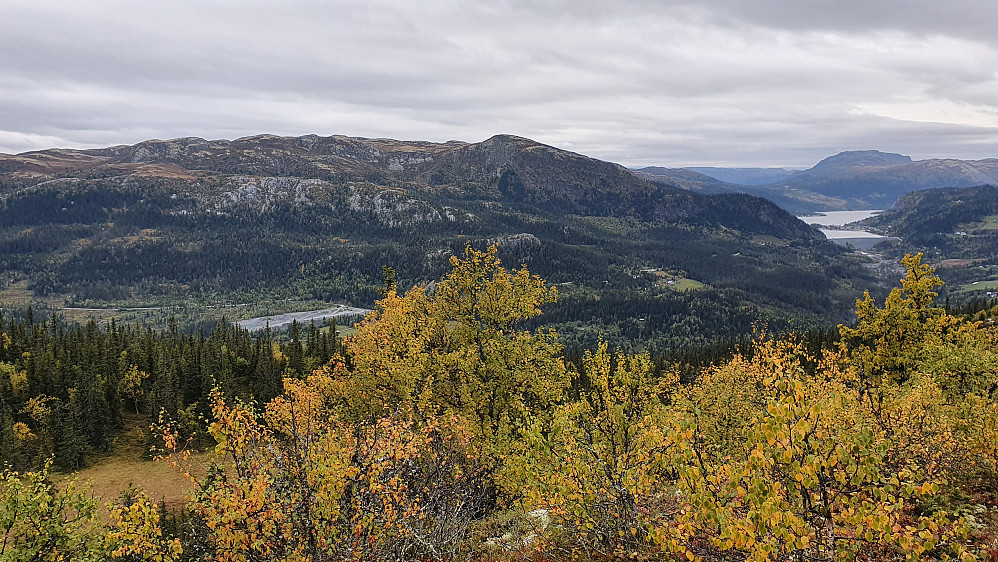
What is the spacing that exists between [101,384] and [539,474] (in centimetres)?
6362

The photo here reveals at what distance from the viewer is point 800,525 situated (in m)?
8.18

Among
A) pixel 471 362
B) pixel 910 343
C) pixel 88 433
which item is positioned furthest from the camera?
pixel 88 433

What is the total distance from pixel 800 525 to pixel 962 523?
3.17 m

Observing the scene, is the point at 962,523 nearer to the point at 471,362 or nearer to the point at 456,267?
the point at 471,362

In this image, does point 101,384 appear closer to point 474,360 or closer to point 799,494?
point 474,360

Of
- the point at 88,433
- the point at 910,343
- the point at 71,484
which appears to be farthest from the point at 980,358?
the point at 88,433

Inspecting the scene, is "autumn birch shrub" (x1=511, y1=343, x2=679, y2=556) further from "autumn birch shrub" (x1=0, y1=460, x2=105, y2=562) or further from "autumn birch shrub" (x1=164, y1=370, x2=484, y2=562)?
"autumn birch shrub" (x1=0, y1=460, x2=105, y2=562)

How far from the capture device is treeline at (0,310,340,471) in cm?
5022

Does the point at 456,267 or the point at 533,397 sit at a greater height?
the point at 456,267

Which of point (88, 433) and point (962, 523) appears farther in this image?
point (88, 433)

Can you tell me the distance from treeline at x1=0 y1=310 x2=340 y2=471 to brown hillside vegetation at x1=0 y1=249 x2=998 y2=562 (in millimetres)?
25567

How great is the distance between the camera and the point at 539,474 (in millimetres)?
16453

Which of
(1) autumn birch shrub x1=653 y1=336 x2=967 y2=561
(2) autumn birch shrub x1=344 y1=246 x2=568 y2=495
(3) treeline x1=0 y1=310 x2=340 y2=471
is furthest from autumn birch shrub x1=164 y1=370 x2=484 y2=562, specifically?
(3) treeline x1=0 y1=310 x2=340 y2=471

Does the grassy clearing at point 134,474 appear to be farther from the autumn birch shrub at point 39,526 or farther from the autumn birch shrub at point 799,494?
the autumn birch shrub at point 799,494
